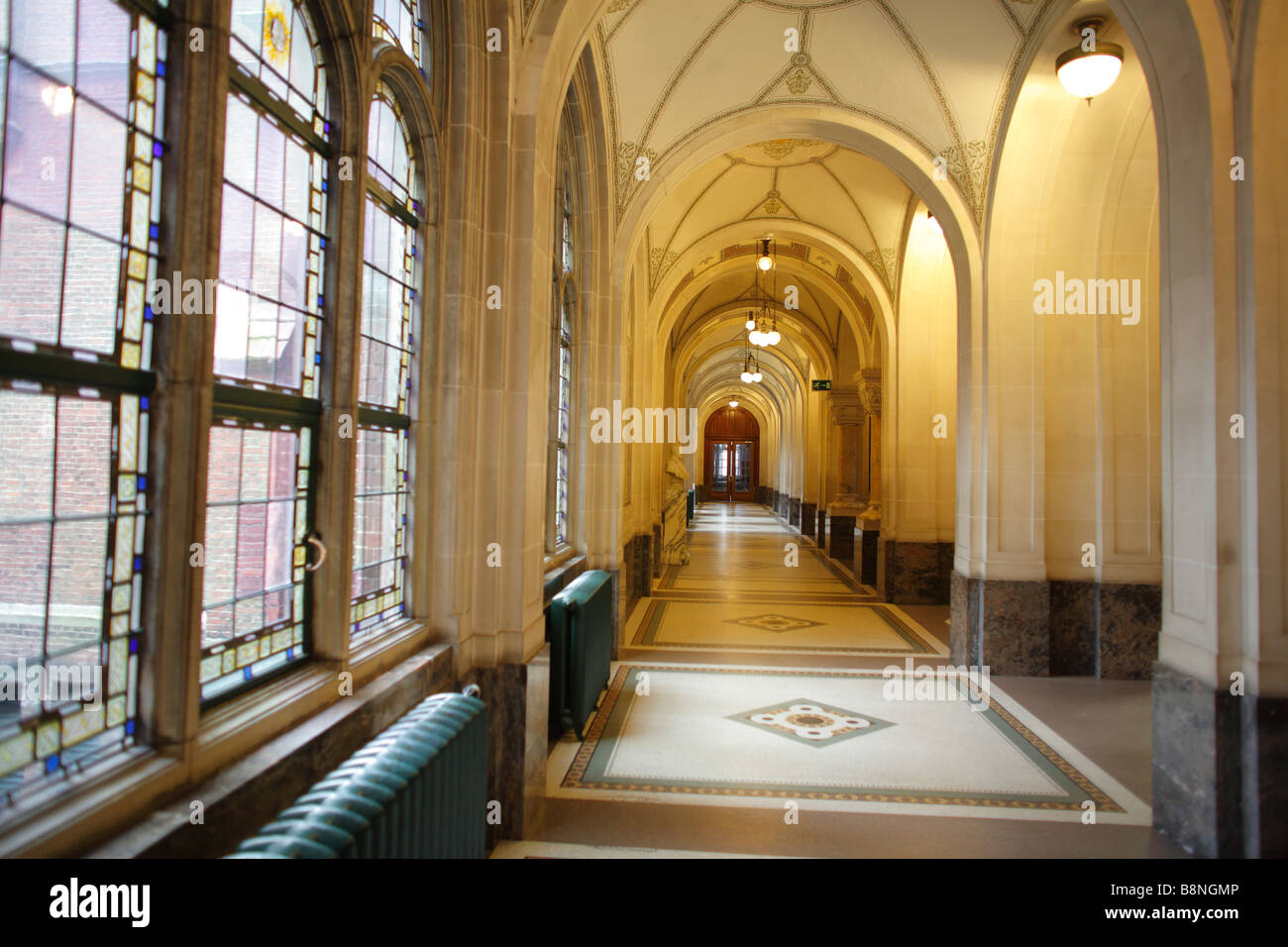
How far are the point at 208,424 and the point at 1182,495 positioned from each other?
4.26 m

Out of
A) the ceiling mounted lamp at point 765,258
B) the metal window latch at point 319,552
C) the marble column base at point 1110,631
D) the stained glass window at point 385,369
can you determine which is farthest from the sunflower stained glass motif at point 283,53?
the ceiling mounted lamp at point 765,258

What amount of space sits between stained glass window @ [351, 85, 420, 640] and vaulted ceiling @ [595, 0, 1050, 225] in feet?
12.4

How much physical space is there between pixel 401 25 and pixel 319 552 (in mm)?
2249

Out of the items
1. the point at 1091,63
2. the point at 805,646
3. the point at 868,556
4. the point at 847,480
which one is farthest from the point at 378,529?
the point at 847,480

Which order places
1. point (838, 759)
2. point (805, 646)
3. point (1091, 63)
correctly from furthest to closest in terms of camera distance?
point (805, 646), point (1091, 63), point (838, 759)

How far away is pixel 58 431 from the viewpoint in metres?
1.62

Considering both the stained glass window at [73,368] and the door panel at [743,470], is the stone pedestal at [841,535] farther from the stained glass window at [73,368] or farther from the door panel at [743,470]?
the door panel at [743,470]

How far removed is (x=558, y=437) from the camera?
6.39 meters

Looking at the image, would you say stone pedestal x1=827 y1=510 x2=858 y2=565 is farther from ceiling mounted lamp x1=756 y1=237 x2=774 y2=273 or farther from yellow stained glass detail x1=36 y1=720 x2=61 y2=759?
yellow stained glass detail x1=36 y1=720 x2=61 y2=759

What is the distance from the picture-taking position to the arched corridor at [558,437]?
67.9 inches

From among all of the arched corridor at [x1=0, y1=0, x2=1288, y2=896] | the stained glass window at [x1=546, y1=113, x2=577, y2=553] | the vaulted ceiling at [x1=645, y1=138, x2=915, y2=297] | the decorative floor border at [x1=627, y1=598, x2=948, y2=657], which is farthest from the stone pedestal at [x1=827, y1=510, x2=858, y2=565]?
the stained glass window at [x1=546, y1=113, x2=577, y2=553]

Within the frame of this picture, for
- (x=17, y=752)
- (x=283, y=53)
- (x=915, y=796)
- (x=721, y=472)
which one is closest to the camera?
(x=17, y=752)

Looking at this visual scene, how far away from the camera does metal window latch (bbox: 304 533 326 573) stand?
8.61 ft

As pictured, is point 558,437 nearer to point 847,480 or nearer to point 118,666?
point 118,666
